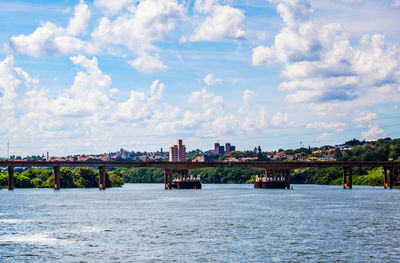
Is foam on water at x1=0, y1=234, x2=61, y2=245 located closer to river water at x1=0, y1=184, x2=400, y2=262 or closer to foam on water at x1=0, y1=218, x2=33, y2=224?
river water at x1=0, y1=184, x2=400, y2=262

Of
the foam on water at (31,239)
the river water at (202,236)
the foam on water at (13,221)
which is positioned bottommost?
the river water at (202,236)

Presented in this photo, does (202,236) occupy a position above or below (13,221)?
below

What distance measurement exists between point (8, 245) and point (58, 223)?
21.3 metres

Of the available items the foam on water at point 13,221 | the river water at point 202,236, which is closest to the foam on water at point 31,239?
the river water at point 202,236

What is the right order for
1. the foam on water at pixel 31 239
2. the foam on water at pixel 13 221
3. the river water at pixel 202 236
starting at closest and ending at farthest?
the river water at pixel 202 236 → the foam on water at pixel 31 239 → the foam on water at pixel 13 221

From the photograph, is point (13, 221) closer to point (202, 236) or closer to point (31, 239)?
point (31, 239)

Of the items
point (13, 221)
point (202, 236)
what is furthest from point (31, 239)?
point (13, 221)

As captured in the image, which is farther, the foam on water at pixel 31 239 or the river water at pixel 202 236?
the foam on water at pixel 31 239

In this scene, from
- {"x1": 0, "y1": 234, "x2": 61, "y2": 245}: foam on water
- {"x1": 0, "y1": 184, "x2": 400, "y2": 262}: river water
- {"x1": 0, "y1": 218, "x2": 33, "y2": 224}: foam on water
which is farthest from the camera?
{"x1": 0, "y1": 218, "x2": 33, "y2": 224}: foam on water

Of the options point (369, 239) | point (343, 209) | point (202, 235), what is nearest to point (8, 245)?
point (202, 235)

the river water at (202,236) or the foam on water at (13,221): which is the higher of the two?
the foam on water at (13,221)

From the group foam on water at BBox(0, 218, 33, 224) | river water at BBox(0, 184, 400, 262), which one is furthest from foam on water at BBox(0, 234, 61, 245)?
foam on water at BBox(0, 218, 33, 224)

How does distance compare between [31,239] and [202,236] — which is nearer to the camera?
[31,239]

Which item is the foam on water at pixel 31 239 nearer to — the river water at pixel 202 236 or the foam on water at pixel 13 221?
the river water at pixel 202 236
